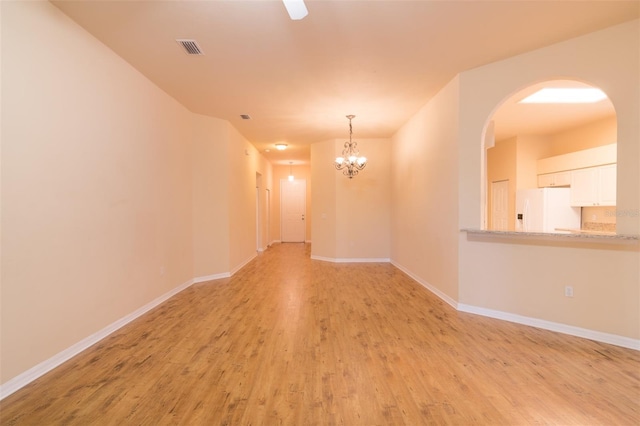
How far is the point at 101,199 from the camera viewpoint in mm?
2826

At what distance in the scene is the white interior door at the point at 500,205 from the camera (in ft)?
21.1

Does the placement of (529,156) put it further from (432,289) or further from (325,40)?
(325,40)

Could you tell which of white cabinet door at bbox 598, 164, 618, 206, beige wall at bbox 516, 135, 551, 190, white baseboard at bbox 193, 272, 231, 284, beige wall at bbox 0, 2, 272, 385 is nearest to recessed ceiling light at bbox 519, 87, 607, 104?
white cabinet door at bbox 598, 164, 618, 206

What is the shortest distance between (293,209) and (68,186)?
8427mm

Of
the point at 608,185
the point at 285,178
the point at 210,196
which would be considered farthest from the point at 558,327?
the point at 285,178

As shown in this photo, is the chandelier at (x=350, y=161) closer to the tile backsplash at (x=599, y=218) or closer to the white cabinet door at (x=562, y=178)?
the white cabinet door at (x=562, y=178)

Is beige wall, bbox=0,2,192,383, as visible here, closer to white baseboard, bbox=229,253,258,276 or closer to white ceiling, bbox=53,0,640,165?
white ceiling, bbox=53,0,640,165

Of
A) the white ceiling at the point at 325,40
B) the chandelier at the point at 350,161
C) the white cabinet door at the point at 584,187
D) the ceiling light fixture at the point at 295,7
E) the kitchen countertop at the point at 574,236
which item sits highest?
the white ceiling at the point at 325,40

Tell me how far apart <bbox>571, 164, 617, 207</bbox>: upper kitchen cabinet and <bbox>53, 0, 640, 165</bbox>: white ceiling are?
299cm

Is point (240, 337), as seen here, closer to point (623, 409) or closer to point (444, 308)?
point (444, 308)

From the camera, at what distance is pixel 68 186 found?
96.0 inches

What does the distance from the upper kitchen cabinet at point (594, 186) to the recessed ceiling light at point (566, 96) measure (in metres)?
1.23

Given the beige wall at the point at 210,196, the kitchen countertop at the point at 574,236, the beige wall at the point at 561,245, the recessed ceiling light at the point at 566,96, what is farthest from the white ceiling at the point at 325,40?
the kitchen countertop at the point at 574,236

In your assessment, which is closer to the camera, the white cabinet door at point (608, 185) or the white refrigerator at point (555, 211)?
the white cabinet door at point (608, 185)
